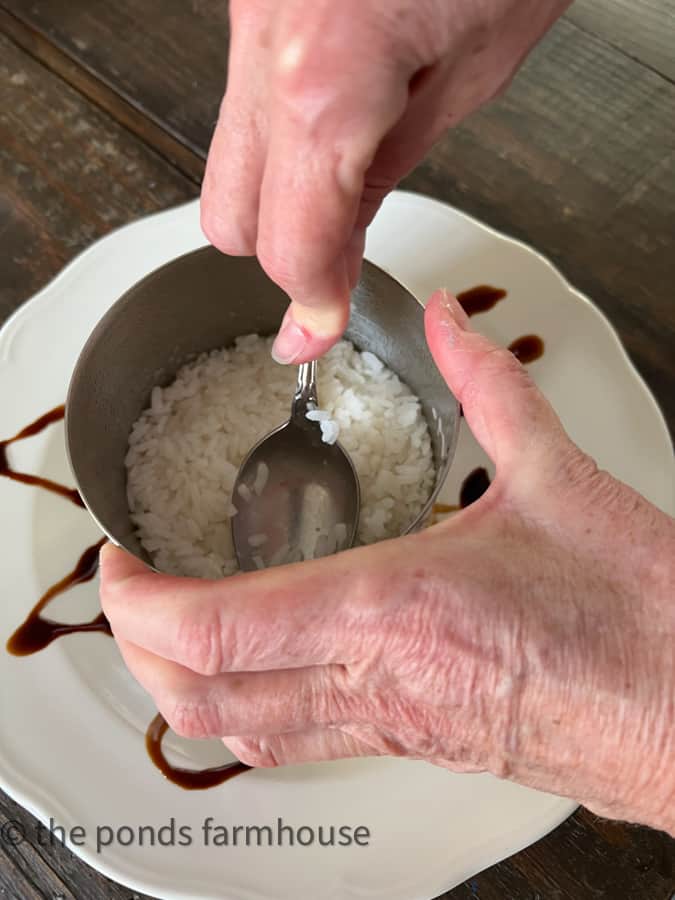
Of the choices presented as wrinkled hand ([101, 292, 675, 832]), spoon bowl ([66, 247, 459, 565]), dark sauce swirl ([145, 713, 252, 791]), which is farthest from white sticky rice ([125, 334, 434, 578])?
wrinkled hand ([101, 292, 675, 832])

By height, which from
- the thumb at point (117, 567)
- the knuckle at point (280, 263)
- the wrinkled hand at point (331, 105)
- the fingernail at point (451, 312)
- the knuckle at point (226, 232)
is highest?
the wrinkled hand at point (331, 105)

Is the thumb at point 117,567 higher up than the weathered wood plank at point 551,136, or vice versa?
the weathered wood plank at point 551,136

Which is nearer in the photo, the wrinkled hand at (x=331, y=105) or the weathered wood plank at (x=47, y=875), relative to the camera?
the wrinkled hand at (x=331, y=105)

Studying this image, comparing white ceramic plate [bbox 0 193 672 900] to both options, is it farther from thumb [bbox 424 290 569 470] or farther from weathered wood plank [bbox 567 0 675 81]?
weathered wood plank [bbox 567 0 675 81]

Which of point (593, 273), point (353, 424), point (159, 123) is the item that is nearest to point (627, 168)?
point (593, 273)

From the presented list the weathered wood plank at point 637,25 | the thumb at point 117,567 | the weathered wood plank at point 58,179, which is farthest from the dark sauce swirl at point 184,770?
the weathered wood plank at point 637,25

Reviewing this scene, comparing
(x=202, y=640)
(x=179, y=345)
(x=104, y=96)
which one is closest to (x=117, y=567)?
(x=202, y=640)

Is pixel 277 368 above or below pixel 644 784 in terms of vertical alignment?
below

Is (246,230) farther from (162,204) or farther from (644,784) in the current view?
(162,204)

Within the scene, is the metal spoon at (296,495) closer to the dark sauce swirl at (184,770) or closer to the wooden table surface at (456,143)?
the dark sauce swirl at (184,770)
